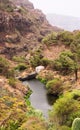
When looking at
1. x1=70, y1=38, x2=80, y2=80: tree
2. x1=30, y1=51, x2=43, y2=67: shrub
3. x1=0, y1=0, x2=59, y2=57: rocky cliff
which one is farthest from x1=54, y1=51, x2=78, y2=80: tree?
x1=0, y1=0, x2=59, y2=57: rocky cliff

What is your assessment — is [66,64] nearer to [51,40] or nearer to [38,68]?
[38,68]

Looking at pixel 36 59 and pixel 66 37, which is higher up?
pixel 66 37

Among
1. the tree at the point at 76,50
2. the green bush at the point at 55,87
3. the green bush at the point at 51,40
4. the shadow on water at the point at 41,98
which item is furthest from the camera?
the green bush at the point at 51,40

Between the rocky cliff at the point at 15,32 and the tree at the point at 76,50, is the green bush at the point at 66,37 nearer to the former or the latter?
the tree at the point at 76,50

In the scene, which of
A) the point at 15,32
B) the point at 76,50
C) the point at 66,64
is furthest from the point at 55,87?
the point at 15,32

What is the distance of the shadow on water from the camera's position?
179 ft

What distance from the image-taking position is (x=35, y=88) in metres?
70.8

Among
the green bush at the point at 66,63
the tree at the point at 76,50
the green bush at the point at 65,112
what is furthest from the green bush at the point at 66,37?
the green bush at the point at 65,112

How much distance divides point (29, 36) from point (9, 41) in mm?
17175

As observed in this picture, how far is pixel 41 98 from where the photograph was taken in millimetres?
61094

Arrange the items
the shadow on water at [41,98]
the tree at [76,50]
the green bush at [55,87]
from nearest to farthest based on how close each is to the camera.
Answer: the shadow on water at [41,98] → the green bush at [55,87] → the tree at [76,50]

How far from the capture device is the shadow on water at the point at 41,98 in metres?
54.7

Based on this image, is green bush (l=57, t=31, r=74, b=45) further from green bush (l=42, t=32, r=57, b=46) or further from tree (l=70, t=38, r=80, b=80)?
tree (l=70, t=38, r=80, b=80)

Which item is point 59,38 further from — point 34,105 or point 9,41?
point 34,105
